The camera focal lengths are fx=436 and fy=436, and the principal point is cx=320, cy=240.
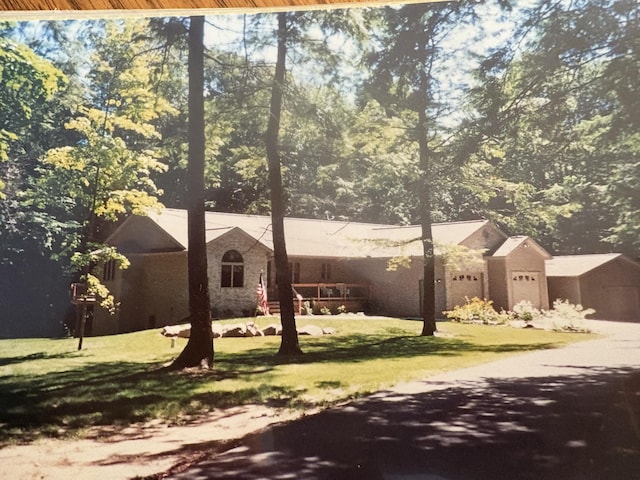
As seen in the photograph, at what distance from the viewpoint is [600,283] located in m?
2.49

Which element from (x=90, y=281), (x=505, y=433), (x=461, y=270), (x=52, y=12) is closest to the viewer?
(x=52, y=12)

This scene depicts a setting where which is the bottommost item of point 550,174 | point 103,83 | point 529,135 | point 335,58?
point 550,174

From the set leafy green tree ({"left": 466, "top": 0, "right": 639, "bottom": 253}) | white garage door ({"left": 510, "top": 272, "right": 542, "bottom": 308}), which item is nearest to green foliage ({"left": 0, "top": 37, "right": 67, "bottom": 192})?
leafy green tree ({"left": 466, "top": 0, "right": 639, "bottom": 253})

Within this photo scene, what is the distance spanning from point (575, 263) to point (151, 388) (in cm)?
248

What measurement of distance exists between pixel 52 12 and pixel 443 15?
7.41 feet

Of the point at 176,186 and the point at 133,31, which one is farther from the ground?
the point at 133,31

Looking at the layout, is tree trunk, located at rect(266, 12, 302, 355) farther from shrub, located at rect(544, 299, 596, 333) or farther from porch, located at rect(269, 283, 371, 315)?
shrub, located at rect(544, 299, 596, 333)

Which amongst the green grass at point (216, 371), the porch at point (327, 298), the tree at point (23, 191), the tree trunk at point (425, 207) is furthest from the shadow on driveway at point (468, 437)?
the tree at point (23, 191)

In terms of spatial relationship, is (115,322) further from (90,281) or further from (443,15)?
(443,15)

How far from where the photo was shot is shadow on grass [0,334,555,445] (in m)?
Answer: 2.13

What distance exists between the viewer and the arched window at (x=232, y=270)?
2.61m

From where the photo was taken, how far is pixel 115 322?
2562mm

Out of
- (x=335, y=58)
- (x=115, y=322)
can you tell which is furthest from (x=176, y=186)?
(x=335, y=58)

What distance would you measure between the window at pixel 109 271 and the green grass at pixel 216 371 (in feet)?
1.14
